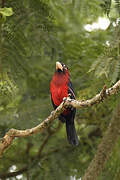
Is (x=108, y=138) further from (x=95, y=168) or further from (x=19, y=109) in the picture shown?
(x=19, y=109)

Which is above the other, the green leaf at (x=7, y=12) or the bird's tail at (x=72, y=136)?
the green leaf at (x=7, y=12)

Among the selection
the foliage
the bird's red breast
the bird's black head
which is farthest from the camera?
the bird's black head

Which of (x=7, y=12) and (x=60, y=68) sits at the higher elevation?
(x=7, y=12)

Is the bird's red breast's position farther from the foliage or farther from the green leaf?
the green leaf

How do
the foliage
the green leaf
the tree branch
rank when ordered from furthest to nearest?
1. the foliage
2. the green leaf
3. the tree branch

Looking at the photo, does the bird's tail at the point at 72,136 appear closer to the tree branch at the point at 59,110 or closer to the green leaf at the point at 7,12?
the tree branch at the point at 59,110

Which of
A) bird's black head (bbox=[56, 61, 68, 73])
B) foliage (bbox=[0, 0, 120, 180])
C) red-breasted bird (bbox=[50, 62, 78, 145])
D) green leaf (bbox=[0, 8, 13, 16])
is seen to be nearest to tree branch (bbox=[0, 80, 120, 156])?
foliage (bbox=[0, 0, 120, 180])

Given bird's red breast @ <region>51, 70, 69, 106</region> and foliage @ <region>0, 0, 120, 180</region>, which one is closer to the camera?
foliage @ <region>0, 0, 120, 180</region>

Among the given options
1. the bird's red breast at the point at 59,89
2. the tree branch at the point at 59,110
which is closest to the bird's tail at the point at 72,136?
the bird's red breast at the point at 59,89

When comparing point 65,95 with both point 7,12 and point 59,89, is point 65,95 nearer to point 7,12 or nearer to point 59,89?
point 59,89

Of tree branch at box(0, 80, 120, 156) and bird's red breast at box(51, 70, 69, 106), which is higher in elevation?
tree branch at box(0, 80, 120, 156)

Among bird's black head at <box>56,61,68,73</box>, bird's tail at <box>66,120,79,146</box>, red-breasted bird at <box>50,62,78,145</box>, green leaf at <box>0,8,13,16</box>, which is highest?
green leaf at <box>0,8,13,16</box>

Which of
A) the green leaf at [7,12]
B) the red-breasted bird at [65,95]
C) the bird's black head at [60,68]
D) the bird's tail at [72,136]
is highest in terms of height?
the green leaf at [7,12]

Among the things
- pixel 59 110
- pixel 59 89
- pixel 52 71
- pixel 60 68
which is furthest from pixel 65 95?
pixel 59 110
